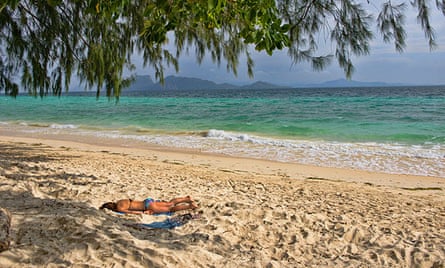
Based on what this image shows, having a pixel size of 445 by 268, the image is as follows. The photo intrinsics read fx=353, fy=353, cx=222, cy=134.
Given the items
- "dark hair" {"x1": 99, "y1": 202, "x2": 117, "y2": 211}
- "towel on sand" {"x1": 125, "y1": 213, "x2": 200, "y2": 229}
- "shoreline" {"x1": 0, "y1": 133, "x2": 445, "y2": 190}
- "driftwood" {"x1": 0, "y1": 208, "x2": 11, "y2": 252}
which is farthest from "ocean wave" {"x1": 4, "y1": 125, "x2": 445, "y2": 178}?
"driftwood" {"x1": 0, "y1": 208, "x2": 11, "y2": 252}

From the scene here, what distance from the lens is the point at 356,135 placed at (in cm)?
1153

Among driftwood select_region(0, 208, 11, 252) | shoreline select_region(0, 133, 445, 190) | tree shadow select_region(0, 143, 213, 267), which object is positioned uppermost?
driftwood select_region(0, 208, 11, 252)

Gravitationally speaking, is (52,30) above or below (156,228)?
above

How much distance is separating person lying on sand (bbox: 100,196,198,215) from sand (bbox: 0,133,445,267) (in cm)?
11

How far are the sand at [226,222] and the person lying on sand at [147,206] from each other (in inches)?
4.2

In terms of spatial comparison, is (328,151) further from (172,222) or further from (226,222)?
(172,222)

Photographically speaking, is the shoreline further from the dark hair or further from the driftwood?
the driftwood

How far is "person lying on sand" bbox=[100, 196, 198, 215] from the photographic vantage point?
128 inches

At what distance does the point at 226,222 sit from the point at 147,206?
0.79m

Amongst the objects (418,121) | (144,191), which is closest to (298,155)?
(144,191)

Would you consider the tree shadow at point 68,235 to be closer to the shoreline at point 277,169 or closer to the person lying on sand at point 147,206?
the person lying on sand at point 147,206

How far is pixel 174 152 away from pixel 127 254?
6730 millimetres

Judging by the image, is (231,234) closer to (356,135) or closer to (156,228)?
(156,228)

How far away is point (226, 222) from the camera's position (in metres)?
3.12
